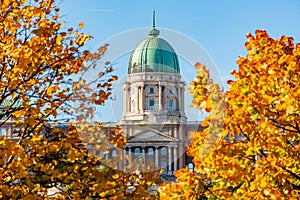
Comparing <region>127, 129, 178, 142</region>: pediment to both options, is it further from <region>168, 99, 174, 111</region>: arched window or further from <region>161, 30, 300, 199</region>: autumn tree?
<region>161, 30, 300, 199</region>: autumn tree

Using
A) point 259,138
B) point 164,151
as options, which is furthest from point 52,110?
point 164,151

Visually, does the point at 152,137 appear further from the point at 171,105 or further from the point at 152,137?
the point at 171,105

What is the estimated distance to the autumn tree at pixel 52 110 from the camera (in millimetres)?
11641

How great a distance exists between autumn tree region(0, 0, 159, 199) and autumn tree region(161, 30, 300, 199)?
169 cm

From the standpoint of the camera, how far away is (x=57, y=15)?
42.4ft

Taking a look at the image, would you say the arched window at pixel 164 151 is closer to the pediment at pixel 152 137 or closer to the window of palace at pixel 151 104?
the pediment at pixel 152 137

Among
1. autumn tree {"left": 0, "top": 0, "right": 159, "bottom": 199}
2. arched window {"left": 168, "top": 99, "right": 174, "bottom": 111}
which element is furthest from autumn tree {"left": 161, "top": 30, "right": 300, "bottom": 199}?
arched window {"left": 168, "top": 99, "right": 174, "bottom": 111}

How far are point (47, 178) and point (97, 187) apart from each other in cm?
91

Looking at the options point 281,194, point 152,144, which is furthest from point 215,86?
point 152,144

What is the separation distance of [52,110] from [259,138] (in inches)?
154

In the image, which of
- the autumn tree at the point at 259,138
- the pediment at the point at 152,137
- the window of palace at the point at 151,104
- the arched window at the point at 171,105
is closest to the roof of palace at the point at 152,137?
the pediment at the point at 152,137

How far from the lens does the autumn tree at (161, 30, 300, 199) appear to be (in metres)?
12.1

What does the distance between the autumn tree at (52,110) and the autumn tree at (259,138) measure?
169cm

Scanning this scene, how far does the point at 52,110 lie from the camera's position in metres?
12.3
